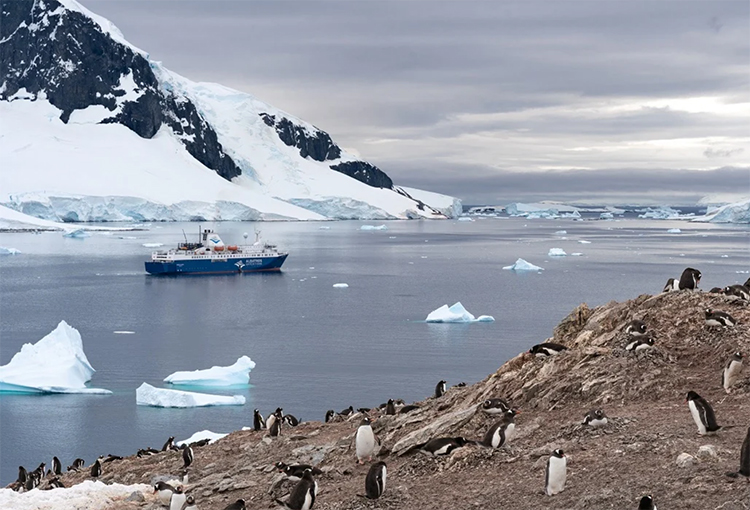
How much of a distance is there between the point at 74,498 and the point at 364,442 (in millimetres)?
4586

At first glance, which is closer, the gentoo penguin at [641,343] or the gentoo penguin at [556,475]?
the gentoo penguin at [556,475]

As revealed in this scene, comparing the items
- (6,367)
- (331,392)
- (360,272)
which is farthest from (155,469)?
(360,272)

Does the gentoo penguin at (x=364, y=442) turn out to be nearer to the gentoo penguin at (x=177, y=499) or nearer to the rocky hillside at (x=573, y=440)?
the rocky hillside at (x=573, y=440)

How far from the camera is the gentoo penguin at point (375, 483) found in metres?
10.7

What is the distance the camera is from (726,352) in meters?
12.9

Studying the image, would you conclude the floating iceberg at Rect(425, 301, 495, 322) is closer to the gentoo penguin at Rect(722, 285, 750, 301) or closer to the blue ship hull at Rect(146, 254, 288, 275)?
the gentoo penguin at Rect(722, 285, 750, 301)

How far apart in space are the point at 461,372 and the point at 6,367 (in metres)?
19.2

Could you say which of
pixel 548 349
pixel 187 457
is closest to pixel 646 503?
pixel 548 349

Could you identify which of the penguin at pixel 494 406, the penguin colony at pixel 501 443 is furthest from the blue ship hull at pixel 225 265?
the penguin at pixel 494 406

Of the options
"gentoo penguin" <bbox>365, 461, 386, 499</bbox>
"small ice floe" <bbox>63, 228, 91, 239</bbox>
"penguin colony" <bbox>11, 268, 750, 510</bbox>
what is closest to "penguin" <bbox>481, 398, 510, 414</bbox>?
"penguin colony" <bbox>11, 268, 750, 510</bbox>

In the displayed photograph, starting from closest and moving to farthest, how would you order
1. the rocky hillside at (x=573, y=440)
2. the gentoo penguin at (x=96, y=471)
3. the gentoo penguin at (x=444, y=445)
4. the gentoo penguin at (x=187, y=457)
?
the rocky hillside at (x=573, y=440)
the gentoo penguin at (x=444, y=445)
the gentoo penguin at (x=187, y=457)
the gentoo penguin at (x=96, y=471)

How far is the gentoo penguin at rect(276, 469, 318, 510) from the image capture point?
10922mm

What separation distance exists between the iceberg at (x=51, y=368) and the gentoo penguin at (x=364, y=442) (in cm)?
2423

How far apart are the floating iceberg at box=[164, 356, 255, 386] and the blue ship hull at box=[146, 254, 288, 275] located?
50646 mm
